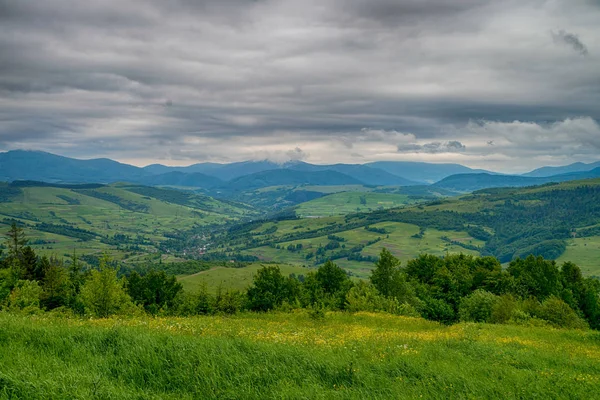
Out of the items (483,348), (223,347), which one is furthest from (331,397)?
(483,348)

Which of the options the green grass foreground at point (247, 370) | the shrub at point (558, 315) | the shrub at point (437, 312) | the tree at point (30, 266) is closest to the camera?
the green grass foreground at point (247, 370)

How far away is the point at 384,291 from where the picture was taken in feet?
207

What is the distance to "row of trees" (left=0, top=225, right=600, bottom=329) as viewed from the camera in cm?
4731

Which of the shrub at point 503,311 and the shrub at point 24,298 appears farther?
the shrub at point 24,298

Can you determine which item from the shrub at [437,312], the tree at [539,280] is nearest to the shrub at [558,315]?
the shrub at [437,312]

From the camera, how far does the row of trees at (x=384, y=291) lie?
47.3 m

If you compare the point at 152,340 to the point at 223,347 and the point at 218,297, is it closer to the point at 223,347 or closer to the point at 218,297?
the point at 223,347

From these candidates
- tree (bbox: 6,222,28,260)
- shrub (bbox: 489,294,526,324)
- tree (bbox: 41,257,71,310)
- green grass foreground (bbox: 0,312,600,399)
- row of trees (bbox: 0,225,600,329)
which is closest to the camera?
green grass foreground (bbox: 0,312,600,399)

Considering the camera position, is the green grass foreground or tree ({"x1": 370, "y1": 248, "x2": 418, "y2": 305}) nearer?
the green grass foreground

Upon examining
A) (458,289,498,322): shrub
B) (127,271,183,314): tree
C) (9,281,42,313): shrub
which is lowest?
(127,271,183,314): tree

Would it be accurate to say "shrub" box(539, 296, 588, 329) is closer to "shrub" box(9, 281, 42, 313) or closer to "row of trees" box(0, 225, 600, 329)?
"row of trees" box(0, 225, 600, 329)

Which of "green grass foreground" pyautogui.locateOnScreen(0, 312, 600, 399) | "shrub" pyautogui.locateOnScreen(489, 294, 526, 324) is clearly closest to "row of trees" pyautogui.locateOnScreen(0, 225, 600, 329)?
"shrub" pyautogui.locateOnScreen(489, 294, 526, 324)

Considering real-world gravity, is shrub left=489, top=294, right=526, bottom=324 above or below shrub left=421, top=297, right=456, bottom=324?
above

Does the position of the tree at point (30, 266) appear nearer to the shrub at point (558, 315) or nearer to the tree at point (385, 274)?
the tree at point (385, 274)
